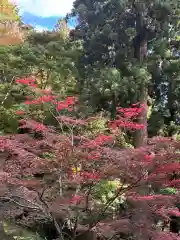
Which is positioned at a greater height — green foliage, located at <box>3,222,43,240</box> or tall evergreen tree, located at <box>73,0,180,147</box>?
tall evergreen tree, located at <box>73,0,180,147</box>

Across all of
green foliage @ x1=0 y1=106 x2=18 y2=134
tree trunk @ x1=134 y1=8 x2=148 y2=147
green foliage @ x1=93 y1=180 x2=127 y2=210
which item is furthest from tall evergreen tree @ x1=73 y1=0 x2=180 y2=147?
green foliage @ x1=93 y1=180 x2=127 y2=210

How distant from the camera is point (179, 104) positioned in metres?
10.4

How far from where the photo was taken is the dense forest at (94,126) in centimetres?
425

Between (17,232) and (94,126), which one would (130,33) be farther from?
(17,232)

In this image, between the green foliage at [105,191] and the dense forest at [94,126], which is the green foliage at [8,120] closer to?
the dense forest at [94,126]

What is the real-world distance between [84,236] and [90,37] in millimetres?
6929

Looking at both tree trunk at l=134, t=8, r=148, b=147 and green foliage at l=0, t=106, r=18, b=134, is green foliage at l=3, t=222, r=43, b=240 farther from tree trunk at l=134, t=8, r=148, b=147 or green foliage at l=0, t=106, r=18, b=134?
tree trunk at l=134, t=8, r=148, b=147

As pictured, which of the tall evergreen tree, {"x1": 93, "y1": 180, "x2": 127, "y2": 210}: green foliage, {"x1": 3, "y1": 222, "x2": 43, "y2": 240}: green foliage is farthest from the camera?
the tall evergreen tree

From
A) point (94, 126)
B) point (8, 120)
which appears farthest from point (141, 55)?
point (8, 120)

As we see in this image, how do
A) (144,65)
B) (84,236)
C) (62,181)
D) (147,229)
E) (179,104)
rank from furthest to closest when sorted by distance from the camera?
(179,104)
(144,65)
(84,236)
(62,181)
(147,229)

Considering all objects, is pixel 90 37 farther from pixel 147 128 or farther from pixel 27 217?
pixel 27 217

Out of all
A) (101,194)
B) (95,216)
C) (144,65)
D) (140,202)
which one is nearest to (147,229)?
(140,202)

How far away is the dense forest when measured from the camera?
167 inches

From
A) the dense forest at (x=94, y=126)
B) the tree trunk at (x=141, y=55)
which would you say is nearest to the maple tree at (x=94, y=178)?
the dense forest at (x=94, y=126)
